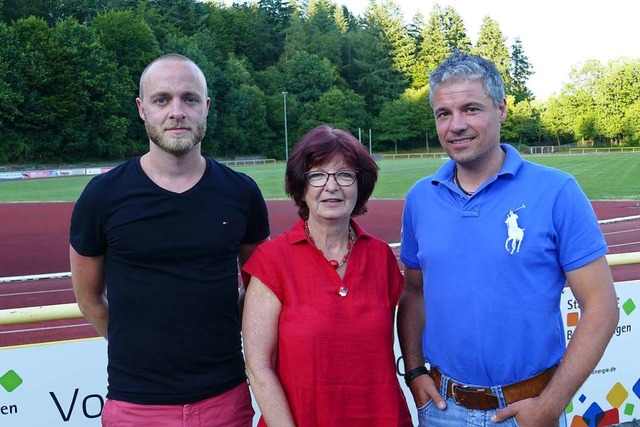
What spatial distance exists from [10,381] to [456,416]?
7.01 ft

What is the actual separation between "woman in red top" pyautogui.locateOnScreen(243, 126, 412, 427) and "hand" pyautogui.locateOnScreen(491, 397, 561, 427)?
1.23ft

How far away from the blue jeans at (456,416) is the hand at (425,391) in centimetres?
2

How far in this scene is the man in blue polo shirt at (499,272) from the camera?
2.19m

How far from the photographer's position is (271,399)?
2.20 m

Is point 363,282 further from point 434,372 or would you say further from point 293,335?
point 434,372

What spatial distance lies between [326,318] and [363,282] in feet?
0.67

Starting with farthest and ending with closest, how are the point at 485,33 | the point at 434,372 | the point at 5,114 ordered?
the point at 485,33 < the point at 5,114 < the point at 434,372

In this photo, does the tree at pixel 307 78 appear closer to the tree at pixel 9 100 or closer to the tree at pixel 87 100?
the tree at pixel 87 100

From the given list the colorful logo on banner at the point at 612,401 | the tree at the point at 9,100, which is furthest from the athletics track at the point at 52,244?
the tree at the point at 9,100

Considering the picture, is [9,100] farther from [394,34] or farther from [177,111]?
[394,34]

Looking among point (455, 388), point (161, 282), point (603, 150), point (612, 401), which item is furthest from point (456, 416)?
point (603, 150)

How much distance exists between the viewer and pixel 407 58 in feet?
298

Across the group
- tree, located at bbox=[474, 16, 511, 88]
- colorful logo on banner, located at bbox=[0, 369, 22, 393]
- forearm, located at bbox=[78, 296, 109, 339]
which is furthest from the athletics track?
tree, located at bbox=[474, 16, 511, 88]

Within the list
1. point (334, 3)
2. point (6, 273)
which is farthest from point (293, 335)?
point (334, 3)
